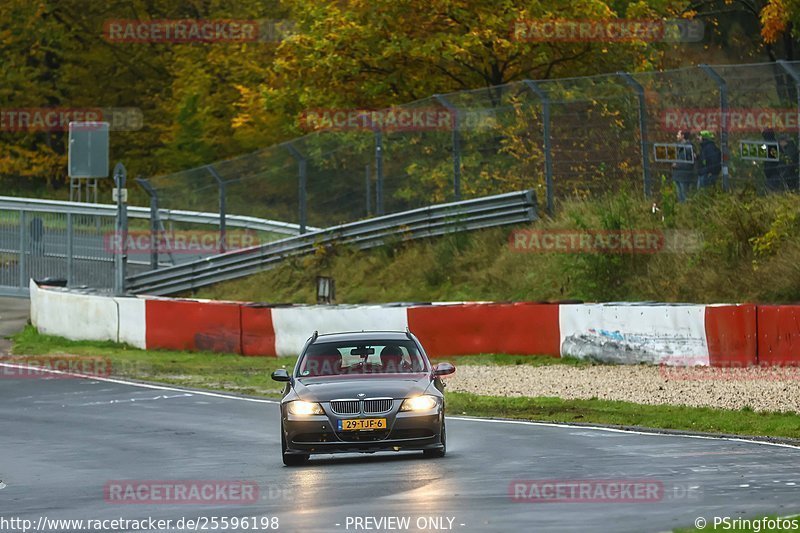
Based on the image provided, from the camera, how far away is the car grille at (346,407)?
16141mm

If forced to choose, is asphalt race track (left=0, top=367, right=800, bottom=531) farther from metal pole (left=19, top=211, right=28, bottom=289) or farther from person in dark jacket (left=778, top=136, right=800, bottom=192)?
metal pole (left=19, top=211, right=28, bottom=289)

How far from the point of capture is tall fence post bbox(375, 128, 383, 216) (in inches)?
1422

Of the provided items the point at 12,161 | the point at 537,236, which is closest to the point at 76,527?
the point at 537,236

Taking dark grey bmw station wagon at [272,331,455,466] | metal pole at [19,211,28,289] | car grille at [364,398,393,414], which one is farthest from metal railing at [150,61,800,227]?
car grille at [364,398,393,414]

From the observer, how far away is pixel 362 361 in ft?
57.7

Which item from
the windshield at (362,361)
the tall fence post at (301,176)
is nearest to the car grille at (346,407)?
the windshield at (362,361)

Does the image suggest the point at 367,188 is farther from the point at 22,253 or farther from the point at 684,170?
the point at 22,253

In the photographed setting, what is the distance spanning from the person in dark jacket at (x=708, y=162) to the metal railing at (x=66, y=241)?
12.6 metres

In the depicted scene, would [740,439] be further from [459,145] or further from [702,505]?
[459,145]

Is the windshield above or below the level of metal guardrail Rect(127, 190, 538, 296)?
below

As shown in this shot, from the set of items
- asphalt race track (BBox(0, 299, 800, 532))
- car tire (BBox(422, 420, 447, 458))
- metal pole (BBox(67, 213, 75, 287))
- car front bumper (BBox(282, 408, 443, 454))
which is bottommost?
asphalt race track (BBox(0, 299, 800, 532))

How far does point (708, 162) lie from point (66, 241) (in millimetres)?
19901

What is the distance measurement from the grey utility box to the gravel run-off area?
20468mm

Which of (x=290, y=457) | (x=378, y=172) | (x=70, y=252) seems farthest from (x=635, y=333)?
(x=70, y=252)
